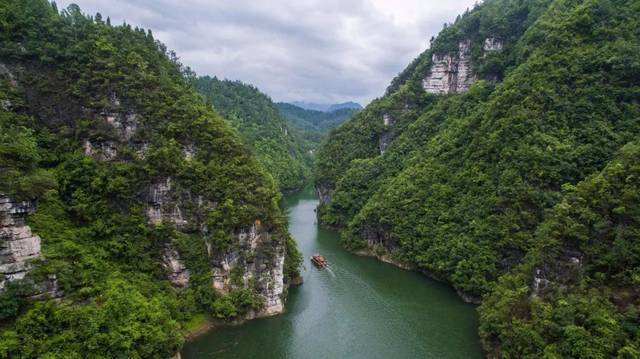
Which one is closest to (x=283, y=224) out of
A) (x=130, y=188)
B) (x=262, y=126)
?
(x=130, y=188)

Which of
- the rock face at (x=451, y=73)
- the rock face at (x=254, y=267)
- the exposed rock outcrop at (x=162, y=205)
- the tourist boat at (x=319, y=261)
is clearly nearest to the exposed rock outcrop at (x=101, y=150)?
the exposed rock outcrop at (x=162, y=205)

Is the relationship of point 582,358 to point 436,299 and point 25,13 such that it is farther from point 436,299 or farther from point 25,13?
point 25,13

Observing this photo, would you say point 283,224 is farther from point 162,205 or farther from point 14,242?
point 14,242

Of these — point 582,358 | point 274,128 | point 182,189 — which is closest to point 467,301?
point 582,358

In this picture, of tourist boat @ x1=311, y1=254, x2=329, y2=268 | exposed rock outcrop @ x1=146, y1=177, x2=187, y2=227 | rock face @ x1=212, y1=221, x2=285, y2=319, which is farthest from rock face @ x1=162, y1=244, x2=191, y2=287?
tourist boat @ x1=311, y1=254, x2=329, y2=268

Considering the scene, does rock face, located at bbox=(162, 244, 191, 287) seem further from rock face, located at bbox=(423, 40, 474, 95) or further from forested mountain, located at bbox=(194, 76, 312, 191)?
rock face, located at bbox=(423, 40, 474, 95)

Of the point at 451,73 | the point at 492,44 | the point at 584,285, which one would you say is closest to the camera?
the point at 584,285
